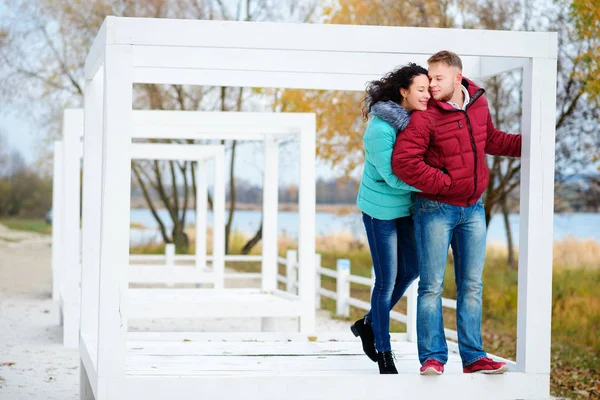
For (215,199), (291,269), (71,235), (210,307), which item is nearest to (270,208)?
(210,307)

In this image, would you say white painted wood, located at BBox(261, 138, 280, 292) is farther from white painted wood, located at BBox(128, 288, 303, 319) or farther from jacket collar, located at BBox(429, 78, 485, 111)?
jacket collar, located at BBox(429, 78, 485, 111)

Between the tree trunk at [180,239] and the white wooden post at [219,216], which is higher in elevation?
the white wooden post at [219,216]

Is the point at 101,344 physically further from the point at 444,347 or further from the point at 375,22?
the point at 375,22

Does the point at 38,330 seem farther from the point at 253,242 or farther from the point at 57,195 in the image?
the point at 253,242

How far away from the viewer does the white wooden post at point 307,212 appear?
32.3 ft

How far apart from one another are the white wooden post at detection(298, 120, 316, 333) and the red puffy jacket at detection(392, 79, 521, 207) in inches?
179

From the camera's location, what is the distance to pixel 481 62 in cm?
681

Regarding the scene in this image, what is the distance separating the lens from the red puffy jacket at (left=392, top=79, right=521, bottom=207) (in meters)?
5.09

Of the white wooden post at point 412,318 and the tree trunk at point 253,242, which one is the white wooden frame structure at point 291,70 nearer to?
the white wooden post at point 412,318

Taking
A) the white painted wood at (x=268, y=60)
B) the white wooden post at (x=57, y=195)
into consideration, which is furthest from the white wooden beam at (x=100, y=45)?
the white wooden post at (x=57, y=195)

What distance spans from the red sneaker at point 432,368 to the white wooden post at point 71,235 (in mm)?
6284

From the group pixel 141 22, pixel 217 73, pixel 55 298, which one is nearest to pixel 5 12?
pixel 55 298

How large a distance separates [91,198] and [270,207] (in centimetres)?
490

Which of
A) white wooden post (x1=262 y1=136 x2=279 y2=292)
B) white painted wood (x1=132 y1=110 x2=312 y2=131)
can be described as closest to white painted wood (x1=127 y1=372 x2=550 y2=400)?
white painted wood (x1=132 y1=110 x2=312 y2=131)
